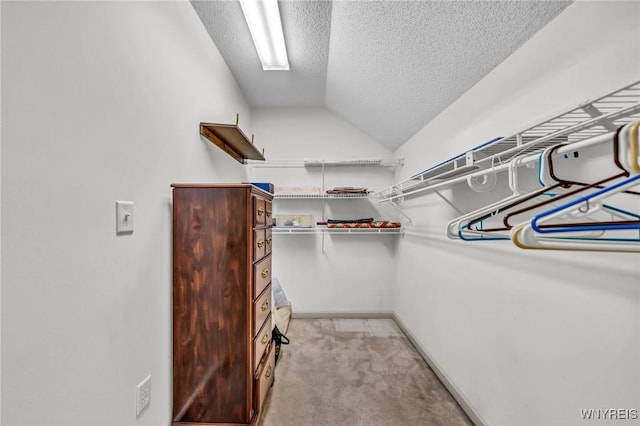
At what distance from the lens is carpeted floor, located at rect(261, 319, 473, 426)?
148 cm

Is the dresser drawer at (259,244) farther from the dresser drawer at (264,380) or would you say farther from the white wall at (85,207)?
Answer: the dresser drawer at (264,380)

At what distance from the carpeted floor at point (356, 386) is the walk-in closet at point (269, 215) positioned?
16 mm

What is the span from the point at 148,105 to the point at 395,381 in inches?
88.8

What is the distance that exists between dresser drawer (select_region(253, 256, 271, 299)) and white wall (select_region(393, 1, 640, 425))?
49.0 inches

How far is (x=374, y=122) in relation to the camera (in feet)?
8.49

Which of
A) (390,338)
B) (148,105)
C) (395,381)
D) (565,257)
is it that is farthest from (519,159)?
(390,338)

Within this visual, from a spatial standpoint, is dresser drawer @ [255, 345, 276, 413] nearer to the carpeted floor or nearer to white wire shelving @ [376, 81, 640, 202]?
the carpeted floor

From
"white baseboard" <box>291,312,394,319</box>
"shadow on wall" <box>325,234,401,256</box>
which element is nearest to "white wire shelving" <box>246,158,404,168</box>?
"shadow on wall" <box>325,234,401,256</box>

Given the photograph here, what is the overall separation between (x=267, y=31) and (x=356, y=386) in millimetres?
2500

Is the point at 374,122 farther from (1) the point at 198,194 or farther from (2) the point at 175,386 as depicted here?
(2) the point at 175,386

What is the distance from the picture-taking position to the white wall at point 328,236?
2924 mm

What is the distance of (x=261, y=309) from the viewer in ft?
4.76

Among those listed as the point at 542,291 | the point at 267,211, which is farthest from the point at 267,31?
the point at 542,291

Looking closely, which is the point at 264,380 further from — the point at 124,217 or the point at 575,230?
the point at 575,230
